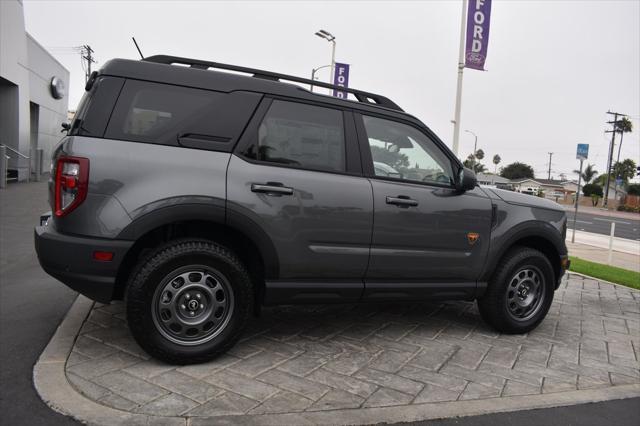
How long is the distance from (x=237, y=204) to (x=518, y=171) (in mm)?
133676

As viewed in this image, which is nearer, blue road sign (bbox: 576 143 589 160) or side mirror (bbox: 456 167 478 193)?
side mirror (bbox: 456 167 478 193)

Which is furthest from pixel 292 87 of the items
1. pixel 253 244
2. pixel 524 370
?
pixel 524 370

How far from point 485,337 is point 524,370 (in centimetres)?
73

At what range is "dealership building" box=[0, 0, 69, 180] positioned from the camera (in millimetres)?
18438

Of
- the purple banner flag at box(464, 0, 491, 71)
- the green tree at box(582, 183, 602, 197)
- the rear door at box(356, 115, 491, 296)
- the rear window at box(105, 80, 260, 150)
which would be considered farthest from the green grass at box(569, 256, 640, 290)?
the green tree at box(582, 183, 602, 197)

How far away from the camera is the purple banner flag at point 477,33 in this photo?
1148 cm

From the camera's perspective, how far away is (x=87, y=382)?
3.04 meters

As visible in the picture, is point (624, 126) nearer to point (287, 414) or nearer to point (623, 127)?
point (623, 127)

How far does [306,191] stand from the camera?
11.8ft

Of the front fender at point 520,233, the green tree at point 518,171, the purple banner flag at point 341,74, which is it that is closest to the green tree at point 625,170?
the green tree at point 518,171

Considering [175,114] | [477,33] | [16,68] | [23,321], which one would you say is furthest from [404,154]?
[16,68]

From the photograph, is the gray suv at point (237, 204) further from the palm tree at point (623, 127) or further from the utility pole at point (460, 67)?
the palm tree at point (623, 127)

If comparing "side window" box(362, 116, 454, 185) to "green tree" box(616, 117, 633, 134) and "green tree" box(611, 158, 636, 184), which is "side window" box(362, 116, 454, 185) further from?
"green tree" box(611, 158, 636, 184)

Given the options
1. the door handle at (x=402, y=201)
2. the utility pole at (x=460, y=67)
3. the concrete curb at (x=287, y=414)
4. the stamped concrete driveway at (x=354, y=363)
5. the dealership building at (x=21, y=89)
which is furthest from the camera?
the dealership building at (x=21, y=89)
